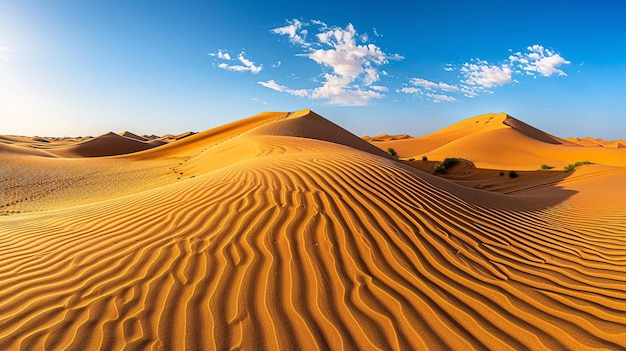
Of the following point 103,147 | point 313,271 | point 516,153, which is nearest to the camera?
point 313,271

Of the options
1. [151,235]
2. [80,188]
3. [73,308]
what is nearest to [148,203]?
[151,235]

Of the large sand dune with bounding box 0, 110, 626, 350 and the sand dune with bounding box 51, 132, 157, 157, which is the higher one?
the large sand dune with bounding box 0, 110, 626, 350

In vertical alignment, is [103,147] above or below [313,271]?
below

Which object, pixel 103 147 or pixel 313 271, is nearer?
pixel 313 271

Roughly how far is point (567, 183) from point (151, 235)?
44.3 feet

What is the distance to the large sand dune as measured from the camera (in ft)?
8.29

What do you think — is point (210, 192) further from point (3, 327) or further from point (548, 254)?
point (548, 254)

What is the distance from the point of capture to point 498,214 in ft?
19.8

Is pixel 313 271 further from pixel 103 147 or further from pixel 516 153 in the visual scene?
pixel 103 147

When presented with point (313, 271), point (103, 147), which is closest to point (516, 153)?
point (313, 271)

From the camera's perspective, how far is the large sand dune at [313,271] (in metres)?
2.53

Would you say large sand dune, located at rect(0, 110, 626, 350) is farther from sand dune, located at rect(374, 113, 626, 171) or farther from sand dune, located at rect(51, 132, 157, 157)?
sand dune, located at rect(51, 132, 157, 157)

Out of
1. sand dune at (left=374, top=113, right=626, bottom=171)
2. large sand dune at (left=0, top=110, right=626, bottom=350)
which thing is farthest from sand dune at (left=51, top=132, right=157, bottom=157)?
large sand dune at (left=0, top=110, right=626, bottom=350)

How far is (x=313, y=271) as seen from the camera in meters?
3.33
